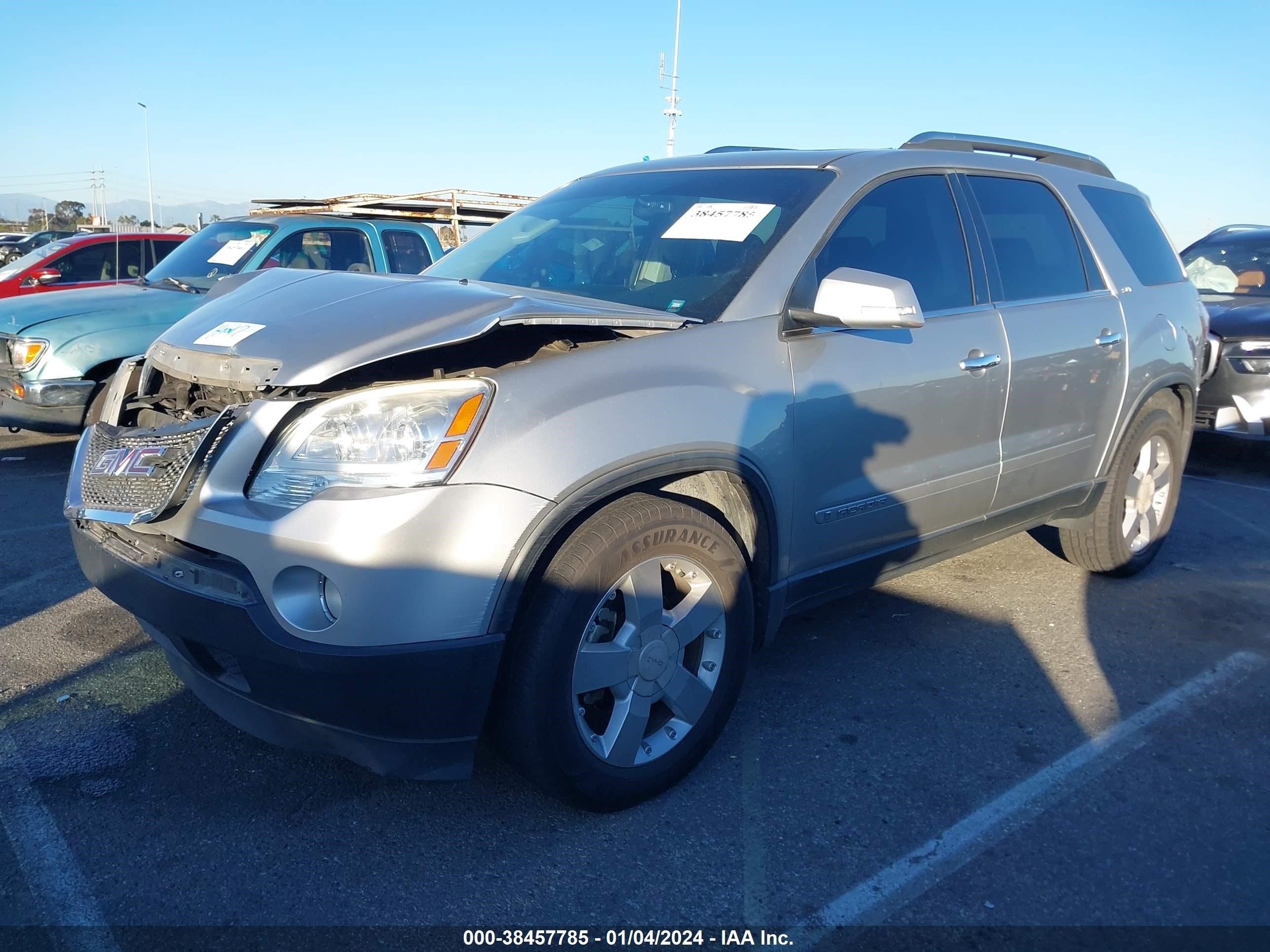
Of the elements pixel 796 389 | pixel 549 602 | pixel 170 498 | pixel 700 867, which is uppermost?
pixel 796 389

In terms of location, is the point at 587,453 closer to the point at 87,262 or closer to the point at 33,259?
the point at 87,262

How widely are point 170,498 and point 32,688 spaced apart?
4.95ft

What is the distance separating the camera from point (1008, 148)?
14.3 feet

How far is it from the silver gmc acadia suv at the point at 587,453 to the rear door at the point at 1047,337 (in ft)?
0.07

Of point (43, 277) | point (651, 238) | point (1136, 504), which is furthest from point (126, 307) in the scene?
point (1136, 504)

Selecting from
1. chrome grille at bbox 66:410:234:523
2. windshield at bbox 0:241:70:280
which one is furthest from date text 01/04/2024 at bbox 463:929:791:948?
windshield at bbox 0:241:70:280

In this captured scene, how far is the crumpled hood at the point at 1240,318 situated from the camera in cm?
729

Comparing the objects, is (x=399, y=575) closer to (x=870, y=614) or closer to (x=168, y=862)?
(x=168, y=862)

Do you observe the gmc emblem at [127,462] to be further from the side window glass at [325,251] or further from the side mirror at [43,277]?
the side mirror at [43,277]

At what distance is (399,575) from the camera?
218 cm

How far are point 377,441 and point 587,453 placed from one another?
504mm

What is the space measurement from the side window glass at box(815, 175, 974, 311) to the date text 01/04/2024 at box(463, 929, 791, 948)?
198 centimetres

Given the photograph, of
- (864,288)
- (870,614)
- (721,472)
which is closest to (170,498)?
(721,472)

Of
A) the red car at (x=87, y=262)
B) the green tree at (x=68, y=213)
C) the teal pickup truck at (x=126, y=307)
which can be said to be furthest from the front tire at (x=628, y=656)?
the green tree at (x=68, y=213)
